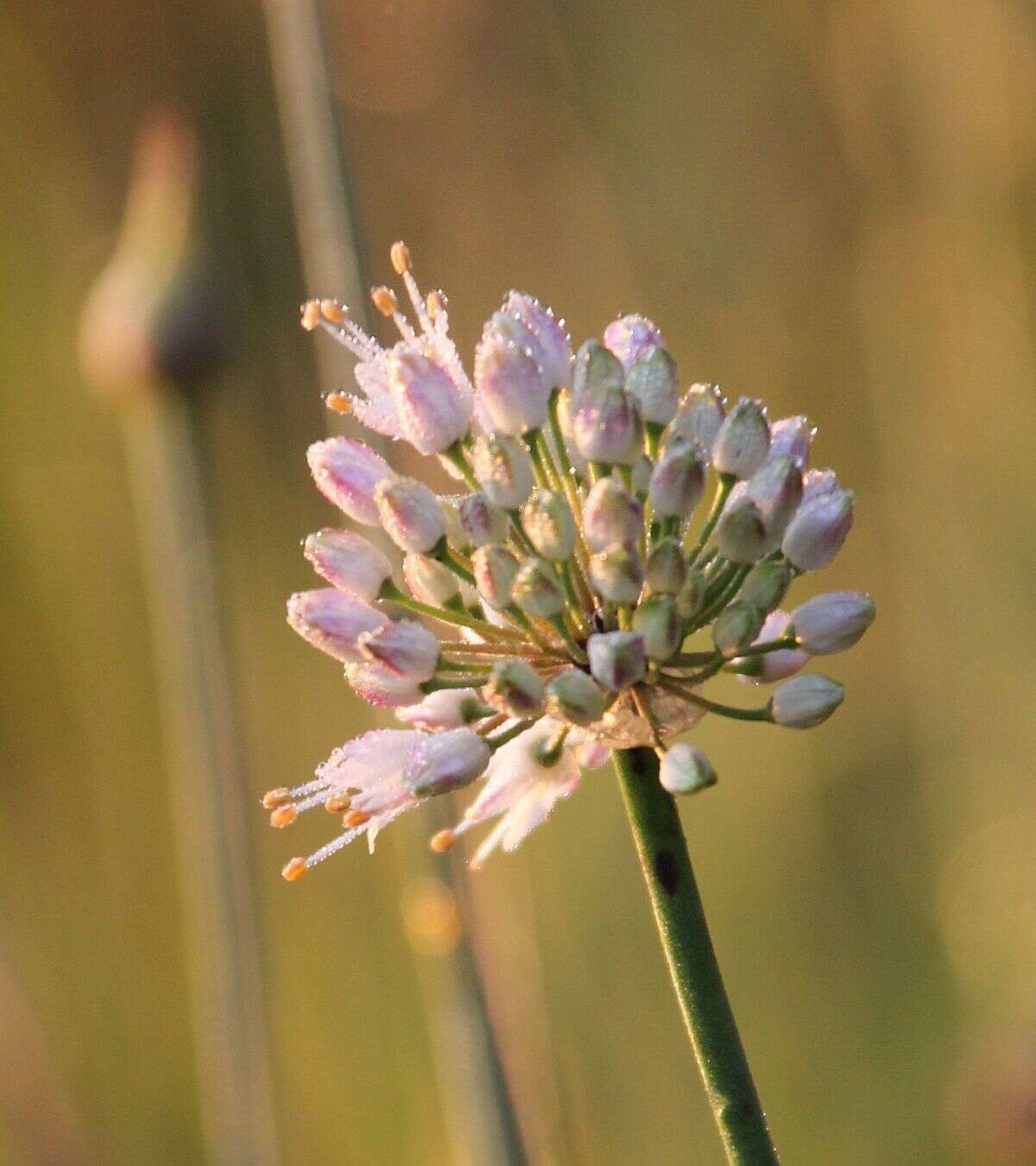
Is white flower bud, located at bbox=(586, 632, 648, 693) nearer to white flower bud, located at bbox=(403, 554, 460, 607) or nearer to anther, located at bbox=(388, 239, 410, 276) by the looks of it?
white flower bud, located at bbox=(403, 554, 460, 607)

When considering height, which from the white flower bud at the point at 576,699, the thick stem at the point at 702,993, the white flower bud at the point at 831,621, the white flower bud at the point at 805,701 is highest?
the white flower bud at the point at 831,621

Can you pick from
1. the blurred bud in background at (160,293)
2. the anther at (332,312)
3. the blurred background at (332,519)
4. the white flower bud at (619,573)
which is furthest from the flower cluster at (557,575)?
the blurred bud in background at (160,293)

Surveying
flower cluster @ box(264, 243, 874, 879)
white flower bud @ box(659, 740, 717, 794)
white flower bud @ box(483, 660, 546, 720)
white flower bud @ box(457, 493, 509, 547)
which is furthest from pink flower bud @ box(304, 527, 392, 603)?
white flower bud @ box(659, 740, 717, 794)

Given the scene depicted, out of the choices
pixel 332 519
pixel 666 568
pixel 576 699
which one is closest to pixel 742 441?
pixel 666 568

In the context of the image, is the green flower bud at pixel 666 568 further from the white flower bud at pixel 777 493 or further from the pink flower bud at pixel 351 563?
the pink flower bud at pixel 351 563

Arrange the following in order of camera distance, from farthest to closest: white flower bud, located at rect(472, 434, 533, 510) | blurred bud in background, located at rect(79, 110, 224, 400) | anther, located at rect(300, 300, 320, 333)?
blurred bud in background, located at rect(79, 110, 224, 400)
anther, located at rect(300, 300, 320, 333)
white flower bud, located at rect(472, 434, 533, 510)

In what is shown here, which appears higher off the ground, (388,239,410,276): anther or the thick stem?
(388,239,410,276): anther

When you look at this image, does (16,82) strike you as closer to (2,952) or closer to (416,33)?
(416,33)

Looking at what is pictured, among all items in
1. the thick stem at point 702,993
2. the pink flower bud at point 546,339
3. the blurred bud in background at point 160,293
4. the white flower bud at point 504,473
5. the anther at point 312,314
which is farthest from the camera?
the blurred bud in background at point 160,293
